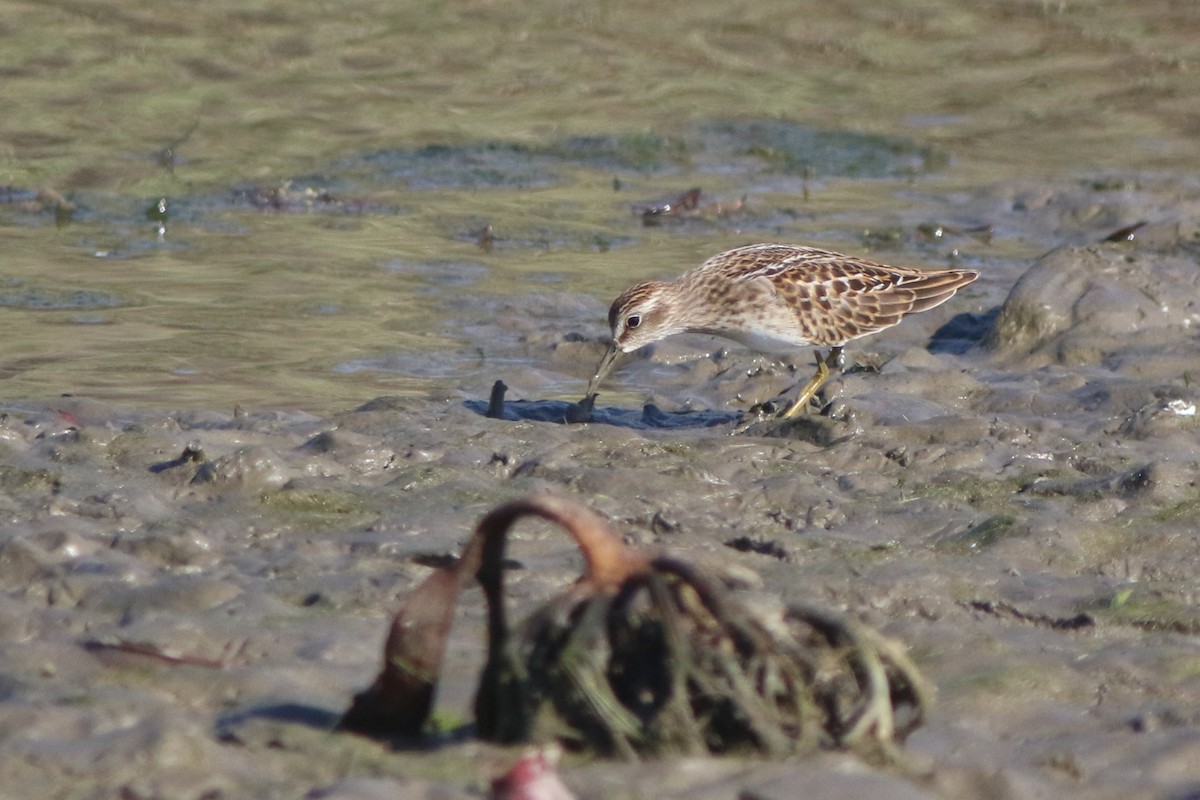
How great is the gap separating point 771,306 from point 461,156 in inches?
234

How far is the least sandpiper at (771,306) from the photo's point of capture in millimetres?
7910

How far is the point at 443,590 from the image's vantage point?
143 inches

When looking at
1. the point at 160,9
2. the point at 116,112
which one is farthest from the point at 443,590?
the point at 160,9

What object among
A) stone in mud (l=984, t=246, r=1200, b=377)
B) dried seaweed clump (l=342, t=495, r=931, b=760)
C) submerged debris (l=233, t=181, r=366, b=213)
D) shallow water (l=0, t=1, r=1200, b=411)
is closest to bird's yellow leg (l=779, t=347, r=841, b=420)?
stone in mud (l=984, t=246, r=1200, b=377)

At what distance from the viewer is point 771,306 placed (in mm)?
7934

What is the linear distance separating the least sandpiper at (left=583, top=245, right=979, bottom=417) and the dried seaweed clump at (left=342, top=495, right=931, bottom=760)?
13.4 ft

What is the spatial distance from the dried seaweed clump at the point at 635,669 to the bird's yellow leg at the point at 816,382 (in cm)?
346

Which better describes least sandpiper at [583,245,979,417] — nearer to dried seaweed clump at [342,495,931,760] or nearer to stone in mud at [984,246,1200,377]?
stone in mud at [984,246,1200,377]

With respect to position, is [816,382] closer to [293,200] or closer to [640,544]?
[640,544]

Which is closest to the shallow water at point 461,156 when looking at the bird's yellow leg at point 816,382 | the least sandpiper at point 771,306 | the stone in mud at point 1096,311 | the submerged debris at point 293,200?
the submerged debris at point 293,200

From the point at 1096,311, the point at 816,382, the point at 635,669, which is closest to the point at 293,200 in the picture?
the point at 816,382

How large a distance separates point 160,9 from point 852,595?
13.1 meters

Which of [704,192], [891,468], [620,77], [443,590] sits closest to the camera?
[443,590]

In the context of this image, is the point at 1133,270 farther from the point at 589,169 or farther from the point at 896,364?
the point at 589,169
